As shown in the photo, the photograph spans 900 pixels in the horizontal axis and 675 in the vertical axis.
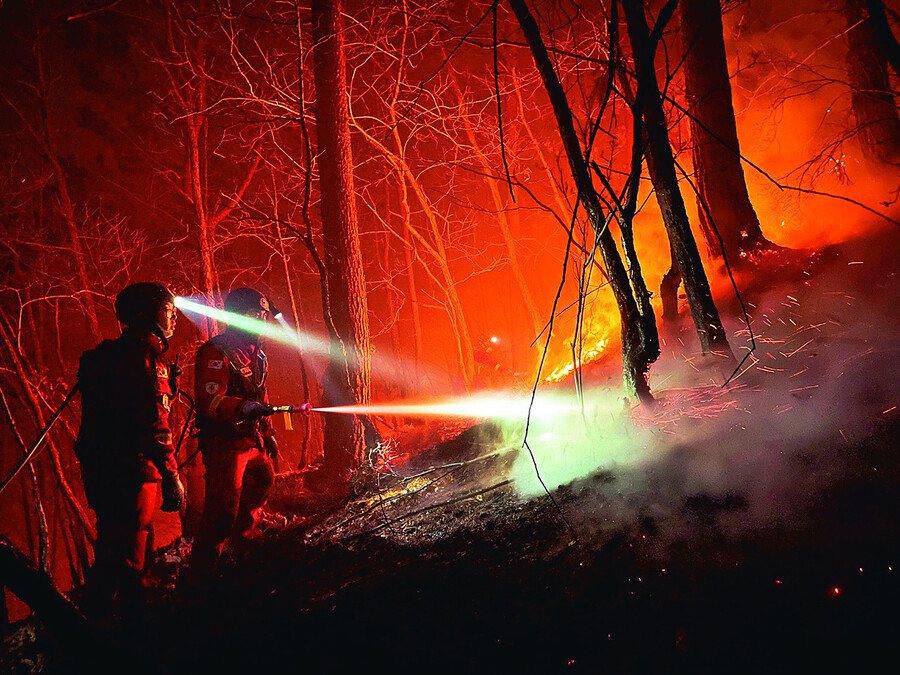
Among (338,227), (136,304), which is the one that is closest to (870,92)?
(338,227)

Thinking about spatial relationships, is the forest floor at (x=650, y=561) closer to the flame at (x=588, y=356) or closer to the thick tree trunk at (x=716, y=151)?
the thick tree trunk at (x=716, y=151)

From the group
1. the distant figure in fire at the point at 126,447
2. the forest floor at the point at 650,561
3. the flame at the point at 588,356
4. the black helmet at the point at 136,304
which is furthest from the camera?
the flame at the point at 588,356

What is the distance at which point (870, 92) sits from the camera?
7074 mm

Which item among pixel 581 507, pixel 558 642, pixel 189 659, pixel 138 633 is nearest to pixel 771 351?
pixel 581 507

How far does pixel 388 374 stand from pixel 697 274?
91.1ft

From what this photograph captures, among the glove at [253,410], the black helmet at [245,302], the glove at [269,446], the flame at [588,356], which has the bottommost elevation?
the flame at [588,356]

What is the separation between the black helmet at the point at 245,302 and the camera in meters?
4.75

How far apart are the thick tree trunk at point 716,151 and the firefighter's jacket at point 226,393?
21.0ft

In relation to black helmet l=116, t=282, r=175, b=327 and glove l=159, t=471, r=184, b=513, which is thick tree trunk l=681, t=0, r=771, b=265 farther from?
glove l=159, t=471, r=184, b=513

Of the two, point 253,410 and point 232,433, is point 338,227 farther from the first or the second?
point 232,433

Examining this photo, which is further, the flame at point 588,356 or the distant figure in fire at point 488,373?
the distant figure in fire at point 488,373

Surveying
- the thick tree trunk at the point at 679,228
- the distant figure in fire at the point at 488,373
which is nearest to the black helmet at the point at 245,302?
the thick tree trunk at the point at 679,228

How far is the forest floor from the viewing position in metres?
2.06

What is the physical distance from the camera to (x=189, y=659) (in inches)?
113
